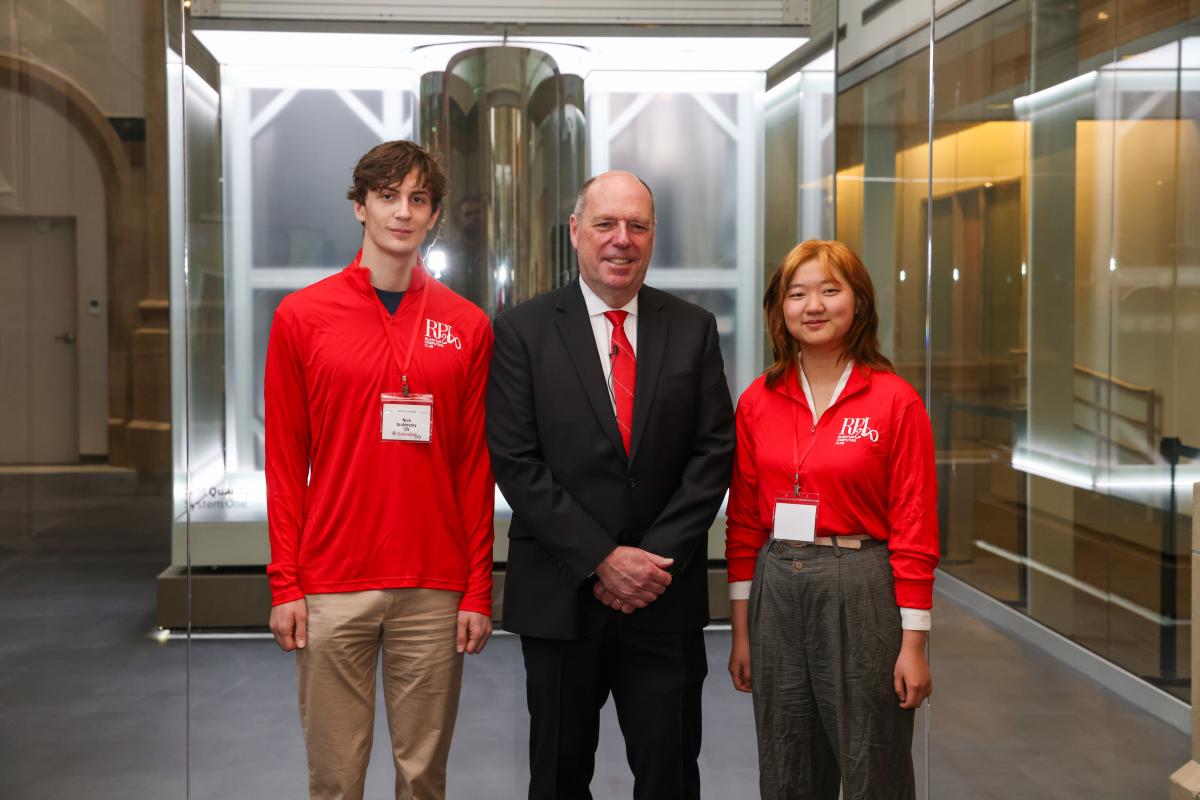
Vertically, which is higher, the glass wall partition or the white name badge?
the glass wall partition

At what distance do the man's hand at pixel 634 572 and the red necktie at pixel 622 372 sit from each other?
0.21m

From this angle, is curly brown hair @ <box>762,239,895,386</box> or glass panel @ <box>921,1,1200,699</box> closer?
curly brown hair @ <box>762,239,895,386</box>

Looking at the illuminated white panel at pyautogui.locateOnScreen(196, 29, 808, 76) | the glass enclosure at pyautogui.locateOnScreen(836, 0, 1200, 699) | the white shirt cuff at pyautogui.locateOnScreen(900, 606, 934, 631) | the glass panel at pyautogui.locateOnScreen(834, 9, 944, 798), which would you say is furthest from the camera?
the glass panel at pyautogui.locateOnScreen(834, 9, 944, 798)

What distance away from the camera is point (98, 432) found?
10.5 feet

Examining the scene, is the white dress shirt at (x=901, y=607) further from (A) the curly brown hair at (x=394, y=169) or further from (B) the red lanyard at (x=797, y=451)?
(A) the curly brown hair at (x=394, y=169)

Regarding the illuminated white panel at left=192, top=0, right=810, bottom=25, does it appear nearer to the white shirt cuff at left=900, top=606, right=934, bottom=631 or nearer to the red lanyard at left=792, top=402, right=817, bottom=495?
the red lanyard at left=792, top=402, right=817, bottom=495

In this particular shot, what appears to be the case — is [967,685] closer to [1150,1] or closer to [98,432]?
[1150,1]

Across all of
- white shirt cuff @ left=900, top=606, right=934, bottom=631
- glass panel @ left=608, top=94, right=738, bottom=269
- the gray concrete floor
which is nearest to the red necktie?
white shirt cuff @ left=900, top=606, right=934, bottom=631

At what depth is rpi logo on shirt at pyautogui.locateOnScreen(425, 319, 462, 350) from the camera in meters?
2.14

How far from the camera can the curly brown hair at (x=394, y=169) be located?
6.92 ft

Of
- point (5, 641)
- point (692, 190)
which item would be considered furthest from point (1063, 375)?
point (5, 641)

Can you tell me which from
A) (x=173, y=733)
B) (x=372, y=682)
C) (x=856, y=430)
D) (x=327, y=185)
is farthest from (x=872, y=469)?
(x=327, y=185)

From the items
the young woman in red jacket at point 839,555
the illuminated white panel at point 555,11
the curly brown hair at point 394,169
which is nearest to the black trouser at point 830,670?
the young woman in red jacket at point 839,555

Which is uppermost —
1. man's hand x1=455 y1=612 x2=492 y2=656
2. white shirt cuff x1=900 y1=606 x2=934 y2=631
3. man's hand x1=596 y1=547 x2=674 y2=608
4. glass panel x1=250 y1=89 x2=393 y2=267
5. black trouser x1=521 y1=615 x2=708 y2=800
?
glass panel x1=250 y1=89 x2=393 y2=267
